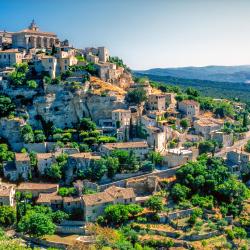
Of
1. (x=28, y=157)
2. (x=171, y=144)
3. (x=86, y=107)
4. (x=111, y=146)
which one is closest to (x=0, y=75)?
(x=86, y=107)

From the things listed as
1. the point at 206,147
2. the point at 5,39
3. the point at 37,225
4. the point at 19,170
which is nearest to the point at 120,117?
the point at 206,147

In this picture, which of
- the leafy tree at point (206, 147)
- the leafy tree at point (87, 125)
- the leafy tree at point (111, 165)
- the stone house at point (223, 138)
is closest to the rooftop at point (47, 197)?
the leafy tree at point (111, 165)

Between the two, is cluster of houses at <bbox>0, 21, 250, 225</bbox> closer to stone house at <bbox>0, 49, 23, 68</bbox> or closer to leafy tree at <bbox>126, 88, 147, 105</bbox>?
stone house at <bbox>0, 49, 23, 68</bbox>

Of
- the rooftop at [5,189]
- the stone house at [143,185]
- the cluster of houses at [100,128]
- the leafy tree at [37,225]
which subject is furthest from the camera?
the stone house at [143,185]

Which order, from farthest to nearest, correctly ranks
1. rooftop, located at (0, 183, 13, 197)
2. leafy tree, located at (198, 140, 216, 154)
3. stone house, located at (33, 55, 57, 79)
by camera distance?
1. stone house, located at (33, 55, 57, 79)
2. leafy tree, located at (198, 140, 216, 154)
3. rooftop, located at (0, 183, 13, 197)

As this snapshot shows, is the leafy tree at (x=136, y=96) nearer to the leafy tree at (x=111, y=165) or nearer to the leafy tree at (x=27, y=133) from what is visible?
the leafy tree at (x=111, y=165)

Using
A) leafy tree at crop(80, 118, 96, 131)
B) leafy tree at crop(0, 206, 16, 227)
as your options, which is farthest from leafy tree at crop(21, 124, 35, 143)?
leafy tree at crop(0, 206, 16, 227)
